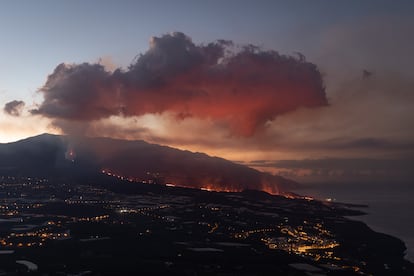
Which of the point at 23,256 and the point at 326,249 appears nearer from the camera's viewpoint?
the point at 23,256

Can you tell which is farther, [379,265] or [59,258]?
[379,265]

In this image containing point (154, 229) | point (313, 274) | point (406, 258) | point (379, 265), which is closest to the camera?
point (313, 274)

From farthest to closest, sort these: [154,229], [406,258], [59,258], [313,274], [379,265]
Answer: [154,229] < [406,258] < [379,265] < [59,258] < [313,274]

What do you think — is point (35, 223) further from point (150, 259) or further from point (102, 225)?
point (150, 259)

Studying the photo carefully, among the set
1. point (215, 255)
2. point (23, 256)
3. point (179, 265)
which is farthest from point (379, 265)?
point (23, 256)

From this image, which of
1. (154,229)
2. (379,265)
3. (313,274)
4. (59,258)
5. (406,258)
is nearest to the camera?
(313,274)

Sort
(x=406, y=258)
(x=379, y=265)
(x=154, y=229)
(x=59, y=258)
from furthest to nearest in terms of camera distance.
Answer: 1. (x=154, y=229)
2. (x=406, y=258)
3. (x=379, y=265)
4. (x=59, y=258)

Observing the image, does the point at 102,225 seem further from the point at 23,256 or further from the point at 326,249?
the point at 326,249

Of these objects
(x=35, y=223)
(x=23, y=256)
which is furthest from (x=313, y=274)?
(x=35, y=223)
